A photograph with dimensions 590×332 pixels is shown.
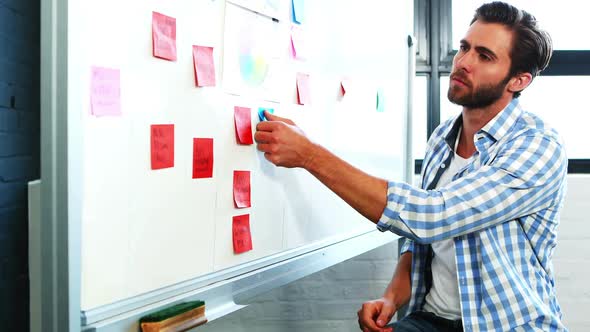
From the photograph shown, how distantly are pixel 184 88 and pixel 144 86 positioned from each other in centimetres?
8

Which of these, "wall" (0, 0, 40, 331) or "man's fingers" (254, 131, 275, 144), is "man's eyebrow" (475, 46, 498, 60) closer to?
"man's fingers" (254, 131, 275, 144)

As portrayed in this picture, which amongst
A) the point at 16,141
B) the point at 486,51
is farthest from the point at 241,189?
the point at 16,141

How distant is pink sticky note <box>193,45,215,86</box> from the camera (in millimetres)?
912

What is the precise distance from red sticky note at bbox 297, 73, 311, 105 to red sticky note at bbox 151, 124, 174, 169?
1.28ft

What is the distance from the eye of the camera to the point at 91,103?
74 cm

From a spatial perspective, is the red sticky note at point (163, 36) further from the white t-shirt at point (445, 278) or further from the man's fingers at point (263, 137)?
the white t-shirt at point (445, 278)

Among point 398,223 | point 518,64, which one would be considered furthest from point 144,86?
point 518,64

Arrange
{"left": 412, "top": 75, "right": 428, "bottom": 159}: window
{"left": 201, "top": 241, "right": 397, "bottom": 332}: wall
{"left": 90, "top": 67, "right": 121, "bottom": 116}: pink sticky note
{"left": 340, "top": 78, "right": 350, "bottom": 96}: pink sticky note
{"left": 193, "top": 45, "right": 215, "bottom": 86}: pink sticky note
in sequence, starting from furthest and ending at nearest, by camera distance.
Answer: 1. {"left": 412, "top": 75, "right": 428, "bottom": 159}: window
2. {"left": 201, "top": 241, "right": 397, "bottom": 332}: wall
3. {"left": 340, "top": 78, "right": 350, "bottom": 96}: pink sticky note
4. {"left": 193, "top": 45, "right": 215, "bottom": 86}: pink sticky note
5. {"left": 90, "top": 67, "right": 121, "bottom": 116}: pink sticky note

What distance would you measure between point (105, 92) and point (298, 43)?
0.52 meters

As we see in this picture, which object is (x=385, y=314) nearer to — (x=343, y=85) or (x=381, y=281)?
(x=343, y=85)

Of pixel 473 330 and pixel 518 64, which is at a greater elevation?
pixel 518 64

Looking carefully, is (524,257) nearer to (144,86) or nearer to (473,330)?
(473,330)

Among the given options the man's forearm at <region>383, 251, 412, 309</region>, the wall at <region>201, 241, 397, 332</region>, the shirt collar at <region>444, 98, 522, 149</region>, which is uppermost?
the shirt collar at <region>444, 98, 522, 149</region>

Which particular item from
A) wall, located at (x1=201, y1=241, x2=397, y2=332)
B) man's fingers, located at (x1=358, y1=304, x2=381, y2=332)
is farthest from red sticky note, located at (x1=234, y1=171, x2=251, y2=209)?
wall, located at (x1=201, y1=241, x2=397, y2=332)
